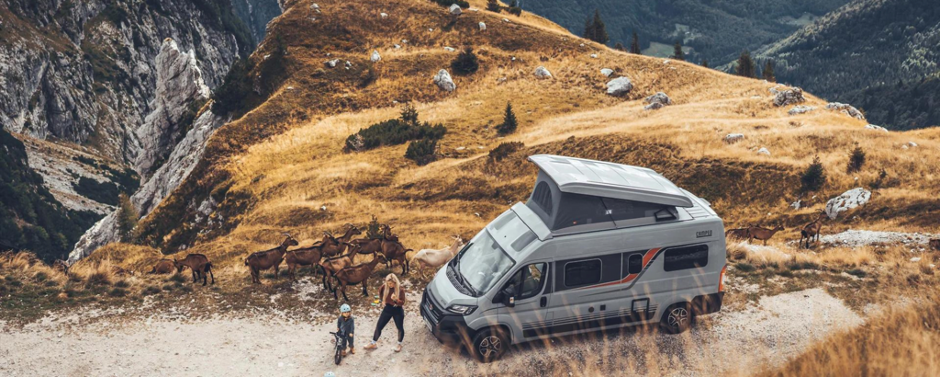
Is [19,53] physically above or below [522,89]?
above

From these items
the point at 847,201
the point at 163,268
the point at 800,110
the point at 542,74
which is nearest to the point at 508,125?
the point at 542,74

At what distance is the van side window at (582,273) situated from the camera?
40.8ft

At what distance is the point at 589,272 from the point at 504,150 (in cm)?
2762

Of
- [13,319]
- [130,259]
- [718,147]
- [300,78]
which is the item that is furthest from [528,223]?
[300,78]

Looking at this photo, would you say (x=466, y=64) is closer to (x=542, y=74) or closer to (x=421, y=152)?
(x=542, y=74)

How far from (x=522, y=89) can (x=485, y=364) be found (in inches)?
1862

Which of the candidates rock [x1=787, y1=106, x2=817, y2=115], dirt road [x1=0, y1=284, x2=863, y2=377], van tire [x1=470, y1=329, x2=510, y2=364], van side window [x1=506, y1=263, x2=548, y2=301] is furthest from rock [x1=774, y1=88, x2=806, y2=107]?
van tire [x1=470, y1=329, x2=510, y2=364]

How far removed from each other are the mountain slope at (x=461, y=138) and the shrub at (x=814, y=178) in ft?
1.62

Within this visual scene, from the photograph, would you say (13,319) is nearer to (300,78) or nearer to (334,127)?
(334,127)

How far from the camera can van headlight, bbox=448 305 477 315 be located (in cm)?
1235

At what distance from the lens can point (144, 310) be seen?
16203 millimetres

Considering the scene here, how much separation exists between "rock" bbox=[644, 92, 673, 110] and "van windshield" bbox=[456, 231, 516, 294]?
1545 inches

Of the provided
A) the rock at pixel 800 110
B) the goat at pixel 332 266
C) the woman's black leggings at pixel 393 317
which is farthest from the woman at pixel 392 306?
the rock at pixel 800 110

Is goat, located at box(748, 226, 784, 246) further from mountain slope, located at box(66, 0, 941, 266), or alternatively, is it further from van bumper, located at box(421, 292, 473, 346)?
van bumper, located at box(421, 292, 473, 346)
